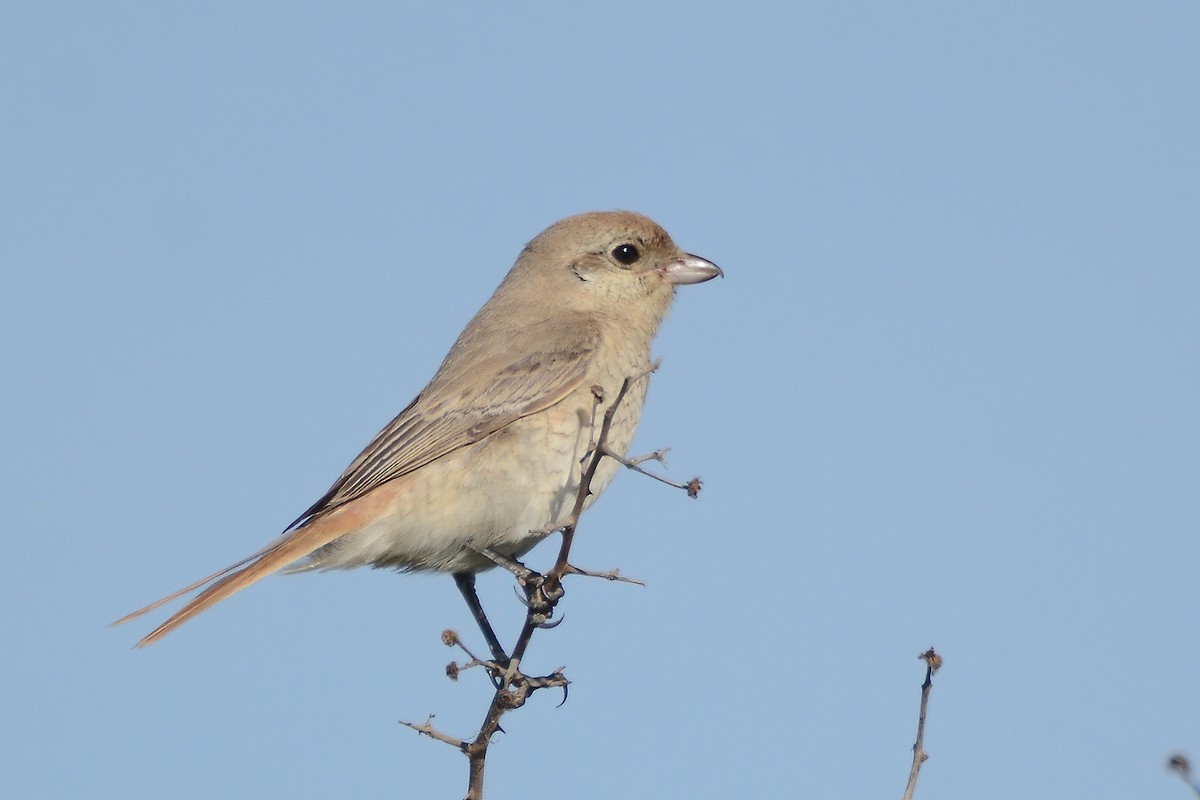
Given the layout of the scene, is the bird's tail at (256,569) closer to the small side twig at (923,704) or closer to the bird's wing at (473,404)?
the bird's wing at (473,404)

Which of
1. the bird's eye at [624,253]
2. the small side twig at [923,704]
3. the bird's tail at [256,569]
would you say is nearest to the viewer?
the small side twig at [923,704]

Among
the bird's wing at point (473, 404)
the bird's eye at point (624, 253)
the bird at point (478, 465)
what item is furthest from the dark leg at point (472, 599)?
the bird's eye at point (624, 253)

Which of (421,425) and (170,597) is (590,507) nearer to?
(421,425)

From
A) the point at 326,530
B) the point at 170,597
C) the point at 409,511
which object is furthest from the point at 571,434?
the point at 170,597

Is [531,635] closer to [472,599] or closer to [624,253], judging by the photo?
[472,599]

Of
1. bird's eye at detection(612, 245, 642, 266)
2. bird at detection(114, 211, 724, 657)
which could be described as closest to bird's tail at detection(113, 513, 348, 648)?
bird at detection(114, 211, 724, 657)

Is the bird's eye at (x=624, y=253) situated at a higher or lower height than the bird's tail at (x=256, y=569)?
higher
